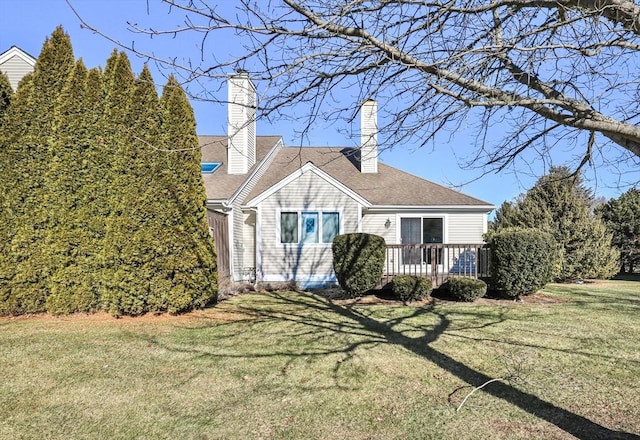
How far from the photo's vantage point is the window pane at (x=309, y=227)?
12.9 meters

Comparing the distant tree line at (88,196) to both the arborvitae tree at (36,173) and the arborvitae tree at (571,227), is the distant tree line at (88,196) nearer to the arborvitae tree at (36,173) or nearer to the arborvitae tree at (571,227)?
the arborvitae tree at (36,173)

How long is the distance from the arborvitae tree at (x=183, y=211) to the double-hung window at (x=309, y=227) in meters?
4.74

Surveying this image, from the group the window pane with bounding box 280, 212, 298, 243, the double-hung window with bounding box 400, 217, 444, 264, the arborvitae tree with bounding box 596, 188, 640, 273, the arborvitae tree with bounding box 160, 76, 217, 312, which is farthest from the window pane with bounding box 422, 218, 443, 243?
the arborvitae tree with bounding box 596, 188, 640, 273

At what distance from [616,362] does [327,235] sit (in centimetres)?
861

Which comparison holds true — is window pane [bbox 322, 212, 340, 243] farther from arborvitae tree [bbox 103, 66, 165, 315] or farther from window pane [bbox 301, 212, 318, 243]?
arborvitae tree [bbox 103, 66, 165, 315]

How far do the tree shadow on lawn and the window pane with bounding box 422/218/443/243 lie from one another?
189 inches

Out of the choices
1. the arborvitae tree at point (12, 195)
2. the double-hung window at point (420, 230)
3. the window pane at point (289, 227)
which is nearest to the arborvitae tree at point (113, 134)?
the arborvitae tree at point (12, 195)

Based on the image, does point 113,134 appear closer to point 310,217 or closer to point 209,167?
point 310,217

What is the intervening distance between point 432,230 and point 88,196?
10792 mm

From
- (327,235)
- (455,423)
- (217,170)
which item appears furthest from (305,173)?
(455,423)

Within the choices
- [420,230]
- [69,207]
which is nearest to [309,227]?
[420,230]

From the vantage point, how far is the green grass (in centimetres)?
360

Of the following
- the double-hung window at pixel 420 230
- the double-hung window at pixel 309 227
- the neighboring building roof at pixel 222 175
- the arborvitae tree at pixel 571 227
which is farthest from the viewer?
the arborvitae tree at pixel 571 227

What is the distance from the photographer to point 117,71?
7.93 m
